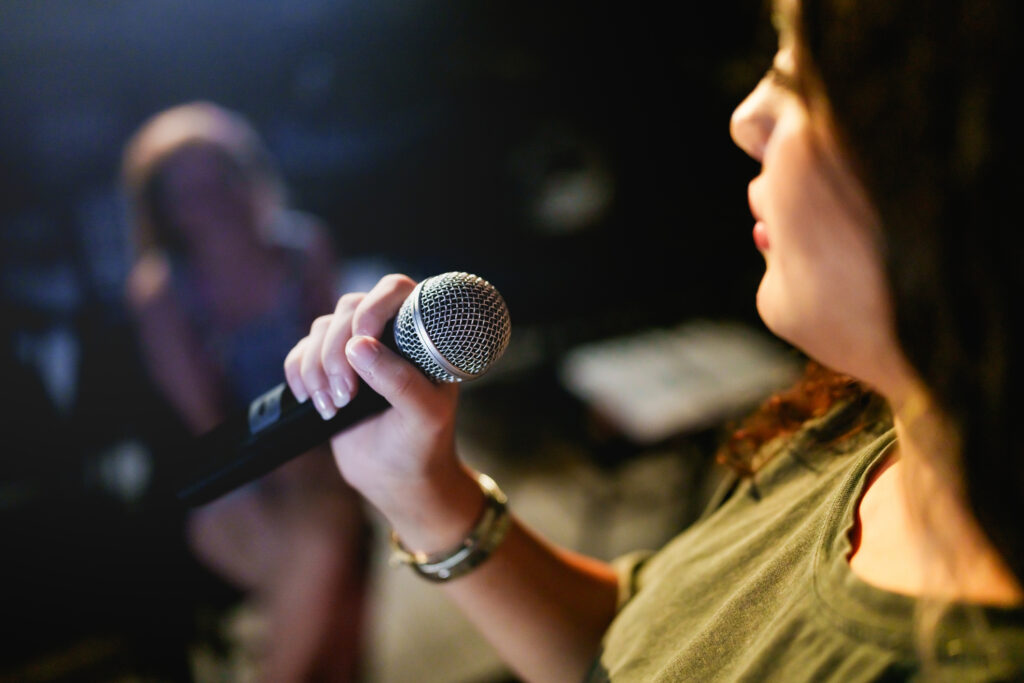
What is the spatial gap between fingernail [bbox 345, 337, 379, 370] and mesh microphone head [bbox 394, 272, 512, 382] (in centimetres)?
5

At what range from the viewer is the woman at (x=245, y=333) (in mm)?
1957

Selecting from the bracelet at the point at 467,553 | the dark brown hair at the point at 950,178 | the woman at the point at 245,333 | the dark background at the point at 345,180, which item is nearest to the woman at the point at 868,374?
the dark brown hair at the point at 950,178

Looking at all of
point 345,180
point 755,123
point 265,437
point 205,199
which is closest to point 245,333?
point 205,199

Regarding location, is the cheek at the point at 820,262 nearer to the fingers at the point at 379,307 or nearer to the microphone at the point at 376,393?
the microphone at the point at 376,393

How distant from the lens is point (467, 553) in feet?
3.06

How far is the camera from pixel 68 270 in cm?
221

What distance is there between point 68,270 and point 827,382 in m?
2.53

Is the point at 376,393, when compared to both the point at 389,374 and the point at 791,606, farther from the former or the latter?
the point at 791,606

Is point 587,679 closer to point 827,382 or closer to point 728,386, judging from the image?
point 827,382

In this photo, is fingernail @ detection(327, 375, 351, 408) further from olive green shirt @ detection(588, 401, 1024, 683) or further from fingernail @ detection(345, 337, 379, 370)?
olive green shirt @ detection(588, 401, 1024, 683)

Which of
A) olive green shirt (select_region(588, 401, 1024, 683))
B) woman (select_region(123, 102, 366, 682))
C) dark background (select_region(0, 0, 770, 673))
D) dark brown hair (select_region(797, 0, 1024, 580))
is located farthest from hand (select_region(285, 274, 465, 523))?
dark background (select_region(0, 0, 770, 673))

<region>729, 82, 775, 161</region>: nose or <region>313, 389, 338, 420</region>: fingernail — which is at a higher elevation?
<region>729, 82, 775, 161</region>: nose

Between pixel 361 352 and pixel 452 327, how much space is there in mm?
110

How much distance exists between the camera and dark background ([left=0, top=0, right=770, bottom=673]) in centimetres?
183
